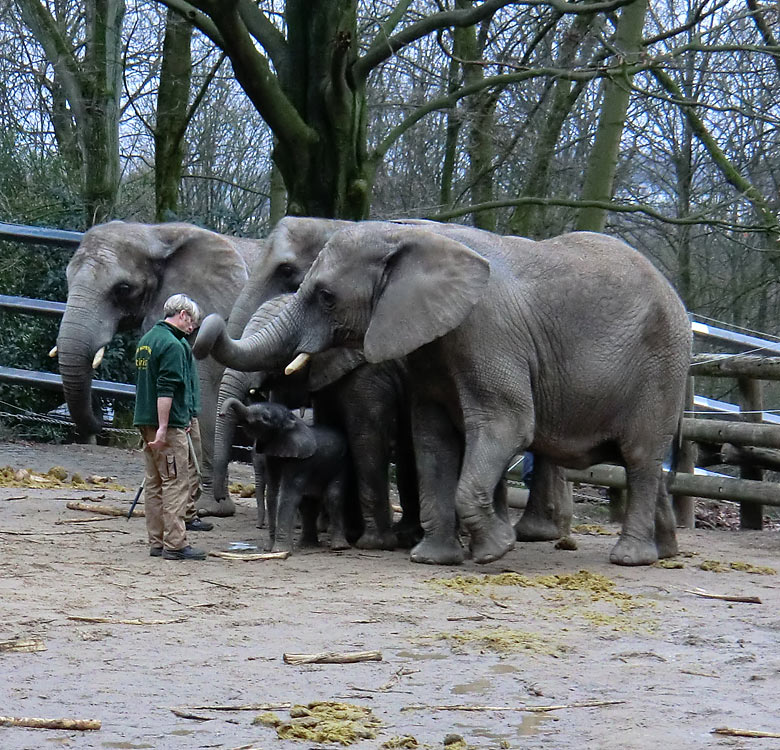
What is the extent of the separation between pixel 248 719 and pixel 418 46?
15796 mm

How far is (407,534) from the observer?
10070mm

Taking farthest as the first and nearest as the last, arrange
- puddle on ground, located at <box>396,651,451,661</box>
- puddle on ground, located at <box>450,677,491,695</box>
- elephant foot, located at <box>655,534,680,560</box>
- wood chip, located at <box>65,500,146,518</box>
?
wood chip, located at <box>65,500,146,518</box>, elephant foot, located at <box>655,534,680,560</box>, puddle on ground, located at <box>396,651,451,661</box>, puddle on ground, located at <box>450,677,491,695</box>

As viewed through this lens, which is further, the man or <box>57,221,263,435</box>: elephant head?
<box>57,221,263,435</box>: elephant head

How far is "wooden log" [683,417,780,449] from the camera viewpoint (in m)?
11.1

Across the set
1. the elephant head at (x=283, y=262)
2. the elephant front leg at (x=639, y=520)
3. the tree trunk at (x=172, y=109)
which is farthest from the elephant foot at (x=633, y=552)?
the tree trunk at (x=172, y=109)

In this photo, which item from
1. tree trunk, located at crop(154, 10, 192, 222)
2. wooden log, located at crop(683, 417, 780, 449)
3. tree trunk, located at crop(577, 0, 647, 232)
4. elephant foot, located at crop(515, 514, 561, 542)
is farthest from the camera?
tree trunk, located at crop(154, 10, 192, 222)

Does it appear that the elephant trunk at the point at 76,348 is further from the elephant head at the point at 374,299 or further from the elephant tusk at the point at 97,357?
the elephant head at the point at 374,299

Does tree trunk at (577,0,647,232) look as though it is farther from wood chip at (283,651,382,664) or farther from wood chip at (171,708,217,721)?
wood chip at (171,708,217,721)

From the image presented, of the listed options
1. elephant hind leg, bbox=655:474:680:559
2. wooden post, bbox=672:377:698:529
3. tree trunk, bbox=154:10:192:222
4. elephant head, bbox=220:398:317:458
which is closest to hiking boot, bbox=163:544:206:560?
elephant head, bbox=220:398:317:458

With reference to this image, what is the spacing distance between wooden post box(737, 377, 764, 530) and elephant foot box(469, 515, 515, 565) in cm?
399

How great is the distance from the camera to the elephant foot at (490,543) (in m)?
8.83

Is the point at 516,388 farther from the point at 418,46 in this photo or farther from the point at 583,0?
the point at 418,46

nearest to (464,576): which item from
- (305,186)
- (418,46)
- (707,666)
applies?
(707,666)

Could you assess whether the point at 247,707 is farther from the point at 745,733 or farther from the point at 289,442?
the point at 289,442
